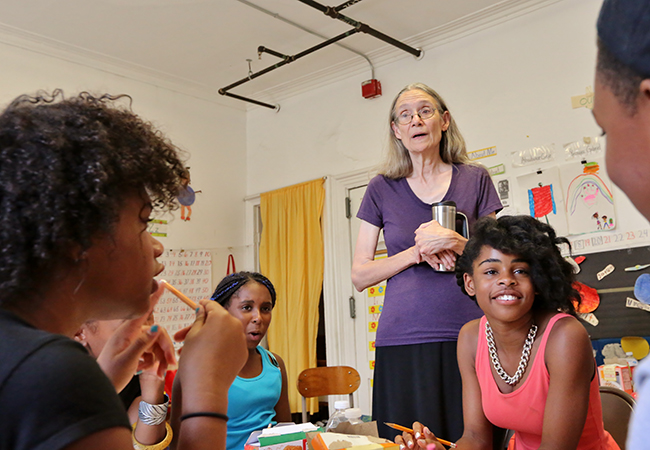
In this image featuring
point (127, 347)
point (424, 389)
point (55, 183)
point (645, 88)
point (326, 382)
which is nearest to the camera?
point (645, 88)

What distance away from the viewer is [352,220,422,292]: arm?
173cm

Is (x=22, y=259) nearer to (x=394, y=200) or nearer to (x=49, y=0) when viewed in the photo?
(x=394, y=200)

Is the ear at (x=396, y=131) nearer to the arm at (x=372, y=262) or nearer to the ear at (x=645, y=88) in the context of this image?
the arm at (x=372, y=262)

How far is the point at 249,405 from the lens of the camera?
203 cm

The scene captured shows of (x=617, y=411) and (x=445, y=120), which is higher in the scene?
(x=445, y=120)

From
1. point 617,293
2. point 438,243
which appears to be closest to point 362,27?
point 617,293

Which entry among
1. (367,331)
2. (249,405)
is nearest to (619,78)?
(249,405)

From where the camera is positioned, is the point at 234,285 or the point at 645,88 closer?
the point at 645,88

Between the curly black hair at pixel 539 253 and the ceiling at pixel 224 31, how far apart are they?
2.69 metres

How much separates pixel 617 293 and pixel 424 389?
2116mm

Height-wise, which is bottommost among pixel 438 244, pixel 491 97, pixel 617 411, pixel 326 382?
pixel 326 382

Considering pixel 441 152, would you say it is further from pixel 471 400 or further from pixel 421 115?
pixel 471 400

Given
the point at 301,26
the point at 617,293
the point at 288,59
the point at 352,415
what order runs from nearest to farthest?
the point at 352,415, the point at 617,293, the point at 301,26, the point at 288,59

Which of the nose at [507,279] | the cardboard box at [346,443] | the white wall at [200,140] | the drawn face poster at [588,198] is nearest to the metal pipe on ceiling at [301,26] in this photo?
the white wall at [200,140]
